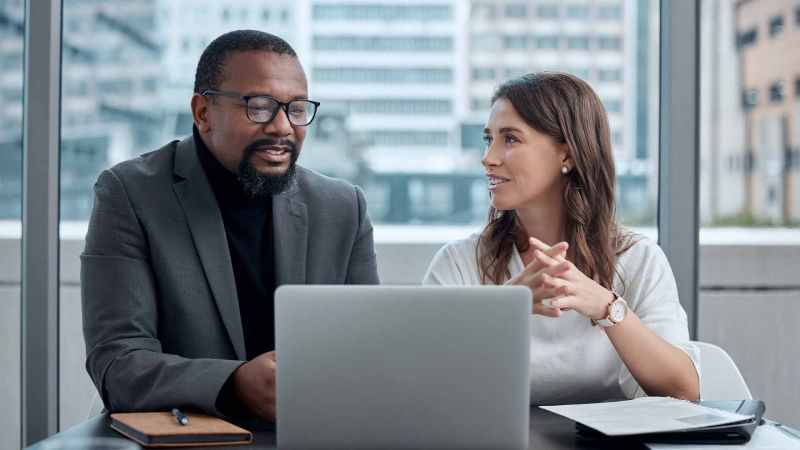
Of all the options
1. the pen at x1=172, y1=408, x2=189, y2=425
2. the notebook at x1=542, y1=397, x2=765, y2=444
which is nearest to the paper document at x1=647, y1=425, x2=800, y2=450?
the notebook at x1=542, y1=397, x2=765, y2=444

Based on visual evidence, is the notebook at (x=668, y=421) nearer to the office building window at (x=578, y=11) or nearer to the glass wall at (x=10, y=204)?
the office building window at (x=578, y=11)

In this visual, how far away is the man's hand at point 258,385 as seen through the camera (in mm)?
1614

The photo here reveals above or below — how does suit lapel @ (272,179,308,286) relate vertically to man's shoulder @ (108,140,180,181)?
below

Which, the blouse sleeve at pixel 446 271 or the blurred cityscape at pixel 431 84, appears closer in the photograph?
the blouse sleeve at pixel 446 271

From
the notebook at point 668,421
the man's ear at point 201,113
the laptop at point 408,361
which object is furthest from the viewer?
the man's ear at point 201,113

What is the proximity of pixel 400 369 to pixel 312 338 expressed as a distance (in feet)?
0.47

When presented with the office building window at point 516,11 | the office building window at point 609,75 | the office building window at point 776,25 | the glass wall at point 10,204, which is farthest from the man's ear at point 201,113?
the office building window at point 776,25

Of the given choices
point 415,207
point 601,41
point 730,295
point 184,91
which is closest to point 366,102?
point 415,207

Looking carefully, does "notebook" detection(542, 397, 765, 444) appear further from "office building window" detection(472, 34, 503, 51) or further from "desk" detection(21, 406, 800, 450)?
"office building window" detection(472, 34, 503, 51)

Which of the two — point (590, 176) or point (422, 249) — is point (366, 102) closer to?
point (422, 249)

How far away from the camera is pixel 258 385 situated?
1.62m

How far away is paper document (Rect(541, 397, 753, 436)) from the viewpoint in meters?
1.44

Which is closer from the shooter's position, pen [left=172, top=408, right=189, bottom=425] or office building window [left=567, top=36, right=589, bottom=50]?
pen [left=172, top=408, right=189, bottom=425]

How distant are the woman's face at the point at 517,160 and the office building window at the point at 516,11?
0.81 meters
